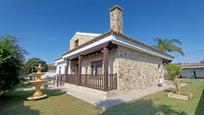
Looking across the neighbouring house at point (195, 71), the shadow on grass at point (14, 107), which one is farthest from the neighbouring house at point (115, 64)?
the neighbouring house at point (195, 71)

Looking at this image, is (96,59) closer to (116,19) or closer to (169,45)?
(116,19)

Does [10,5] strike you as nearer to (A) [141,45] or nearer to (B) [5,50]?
(B) [5,50]

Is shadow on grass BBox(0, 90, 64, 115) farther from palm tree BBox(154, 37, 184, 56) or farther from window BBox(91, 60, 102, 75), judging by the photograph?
palm tree BBox(154, 37, 184, 56)

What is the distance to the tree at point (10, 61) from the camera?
621 cm

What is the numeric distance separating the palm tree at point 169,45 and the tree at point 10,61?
22.2 m

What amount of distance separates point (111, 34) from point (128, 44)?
6.03 feet

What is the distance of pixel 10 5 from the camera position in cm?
855

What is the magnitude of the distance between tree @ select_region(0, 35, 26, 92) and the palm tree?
22236 millimetres

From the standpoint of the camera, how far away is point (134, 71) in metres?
9.73

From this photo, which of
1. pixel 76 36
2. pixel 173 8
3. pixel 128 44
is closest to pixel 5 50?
pixel 128 44

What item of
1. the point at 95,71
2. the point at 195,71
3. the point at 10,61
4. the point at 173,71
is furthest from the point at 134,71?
the point at 195,71

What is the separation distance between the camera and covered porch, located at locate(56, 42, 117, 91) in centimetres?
752

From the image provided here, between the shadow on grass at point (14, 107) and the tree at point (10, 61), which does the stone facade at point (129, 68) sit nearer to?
the shadow on grass at point (14, 107)

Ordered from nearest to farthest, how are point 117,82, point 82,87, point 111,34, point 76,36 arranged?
point 111,34 < point 117,82 < point 82,87 < point 76,36
